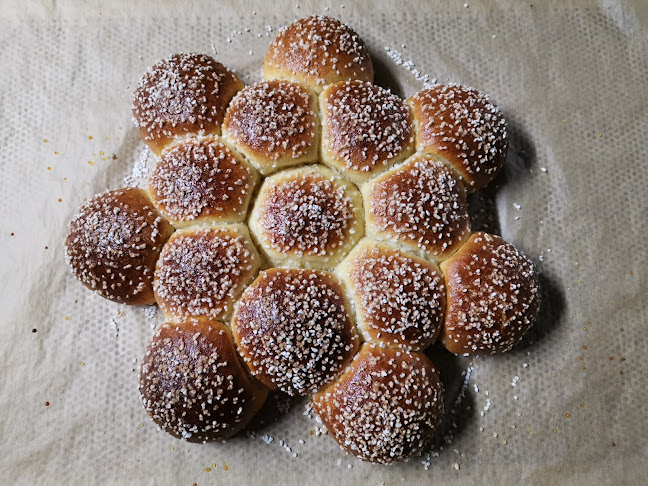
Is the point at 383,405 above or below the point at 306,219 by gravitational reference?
below

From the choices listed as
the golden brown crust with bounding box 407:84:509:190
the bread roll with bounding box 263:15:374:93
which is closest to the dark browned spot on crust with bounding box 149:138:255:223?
the bread roll with bounding box 263:15:374:93

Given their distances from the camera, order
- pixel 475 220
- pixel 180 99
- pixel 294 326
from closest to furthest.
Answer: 1. pixel 294 326
2. pixel 180 99
3. pixel 475 220

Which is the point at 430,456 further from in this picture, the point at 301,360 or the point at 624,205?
the point at 624,205

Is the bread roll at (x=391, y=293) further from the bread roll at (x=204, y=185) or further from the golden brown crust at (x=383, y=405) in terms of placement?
the bread roll at (x=204, y=185)

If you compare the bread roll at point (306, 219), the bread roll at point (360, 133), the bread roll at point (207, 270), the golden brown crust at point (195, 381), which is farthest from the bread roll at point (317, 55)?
the golden brown crust at point (195, 381)

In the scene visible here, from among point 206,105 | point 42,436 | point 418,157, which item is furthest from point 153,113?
point 42,436

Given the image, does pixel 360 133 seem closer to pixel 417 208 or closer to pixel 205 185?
pixel 417 208

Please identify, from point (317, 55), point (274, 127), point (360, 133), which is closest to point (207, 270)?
point (274, 127)
